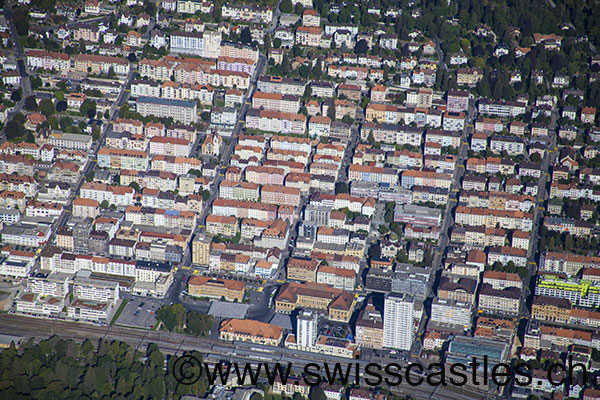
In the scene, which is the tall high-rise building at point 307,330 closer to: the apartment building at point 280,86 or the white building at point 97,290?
the white building at point 97,290

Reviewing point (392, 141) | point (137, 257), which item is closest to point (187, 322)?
point (137, 257)

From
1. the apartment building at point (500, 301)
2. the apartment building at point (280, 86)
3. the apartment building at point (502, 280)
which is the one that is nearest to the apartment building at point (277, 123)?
the apartment building at point (280, 86)

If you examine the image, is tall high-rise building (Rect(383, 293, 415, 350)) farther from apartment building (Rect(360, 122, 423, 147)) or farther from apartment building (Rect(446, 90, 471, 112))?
apartment building (Rect(446, 90, 471, 112))

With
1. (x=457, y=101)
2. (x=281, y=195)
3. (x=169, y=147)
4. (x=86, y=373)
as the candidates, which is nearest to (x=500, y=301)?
(x=281, y=195)

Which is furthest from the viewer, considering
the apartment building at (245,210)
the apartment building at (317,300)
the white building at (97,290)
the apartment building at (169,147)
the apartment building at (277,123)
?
the apartment building at (277,123)

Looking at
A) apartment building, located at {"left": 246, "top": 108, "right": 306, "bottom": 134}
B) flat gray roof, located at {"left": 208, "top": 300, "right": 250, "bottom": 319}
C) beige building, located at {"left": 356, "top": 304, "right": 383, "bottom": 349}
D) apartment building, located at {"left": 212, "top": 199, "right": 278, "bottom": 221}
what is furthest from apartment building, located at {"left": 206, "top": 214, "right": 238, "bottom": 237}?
beige building, located at {"left": 356, "top": 304, "right": 383, "bottom": 349}

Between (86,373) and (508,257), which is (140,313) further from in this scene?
(508,257)
